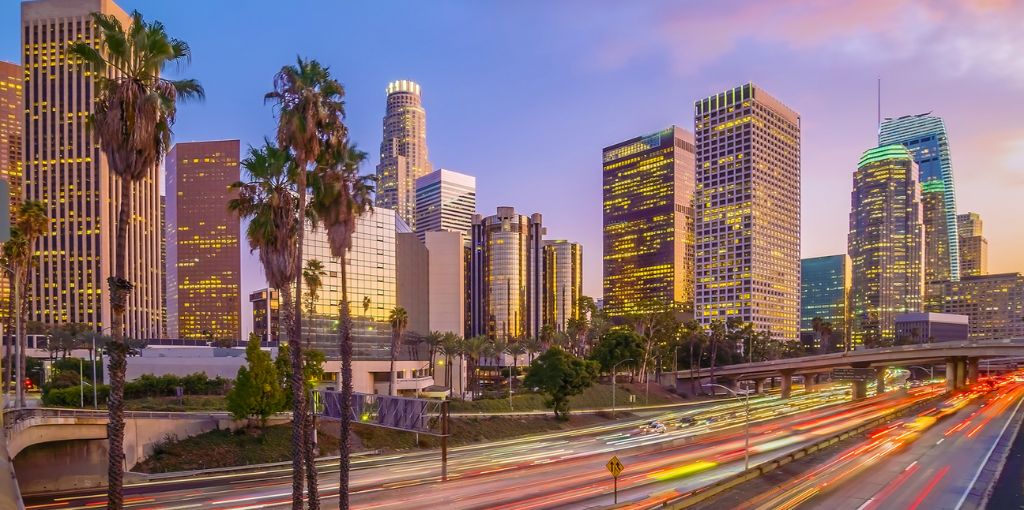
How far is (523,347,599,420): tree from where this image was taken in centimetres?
7738

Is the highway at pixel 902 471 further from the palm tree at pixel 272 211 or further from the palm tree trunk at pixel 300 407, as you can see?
the palm tree at pixel 272 211

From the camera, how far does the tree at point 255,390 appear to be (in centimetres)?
5247

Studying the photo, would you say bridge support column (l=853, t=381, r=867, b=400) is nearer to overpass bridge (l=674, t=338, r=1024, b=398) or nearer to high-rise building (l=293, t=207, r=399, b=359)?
overpass bridge (l=674, t=338, r=1024, b=398)

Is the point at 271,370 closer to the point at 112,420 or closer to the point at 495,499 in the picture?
the point at 495,499

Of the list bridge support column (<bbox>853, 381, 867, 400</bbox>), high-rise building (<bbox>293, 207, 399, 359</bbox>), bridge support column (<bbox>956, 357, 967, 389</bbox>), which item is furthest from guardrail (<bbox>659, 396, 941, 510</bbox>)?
high-rise building (<bbox>293, 207, 399, 359</bbox>)

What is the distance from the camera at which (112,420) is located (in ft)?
65.8

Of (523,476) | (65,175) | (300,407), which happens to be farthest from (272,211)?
(65,175)

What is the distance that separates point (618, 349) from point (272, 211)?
277 ft

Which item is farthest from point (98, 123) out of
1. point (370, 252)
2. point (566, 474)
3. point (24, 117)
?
point (24, 117)

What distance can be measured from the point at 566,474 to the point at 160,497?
1005 inches

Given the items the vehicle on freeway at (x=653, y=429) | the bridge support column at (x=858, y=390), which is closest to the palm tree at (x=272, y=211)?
the vehicle on freeway at (x=653, y=429)

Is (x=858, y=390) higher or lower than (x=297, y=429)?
lower

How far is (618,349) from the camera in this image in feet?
343

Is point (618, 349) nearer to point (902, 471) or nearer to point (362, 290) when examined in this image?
point (362, 290)
